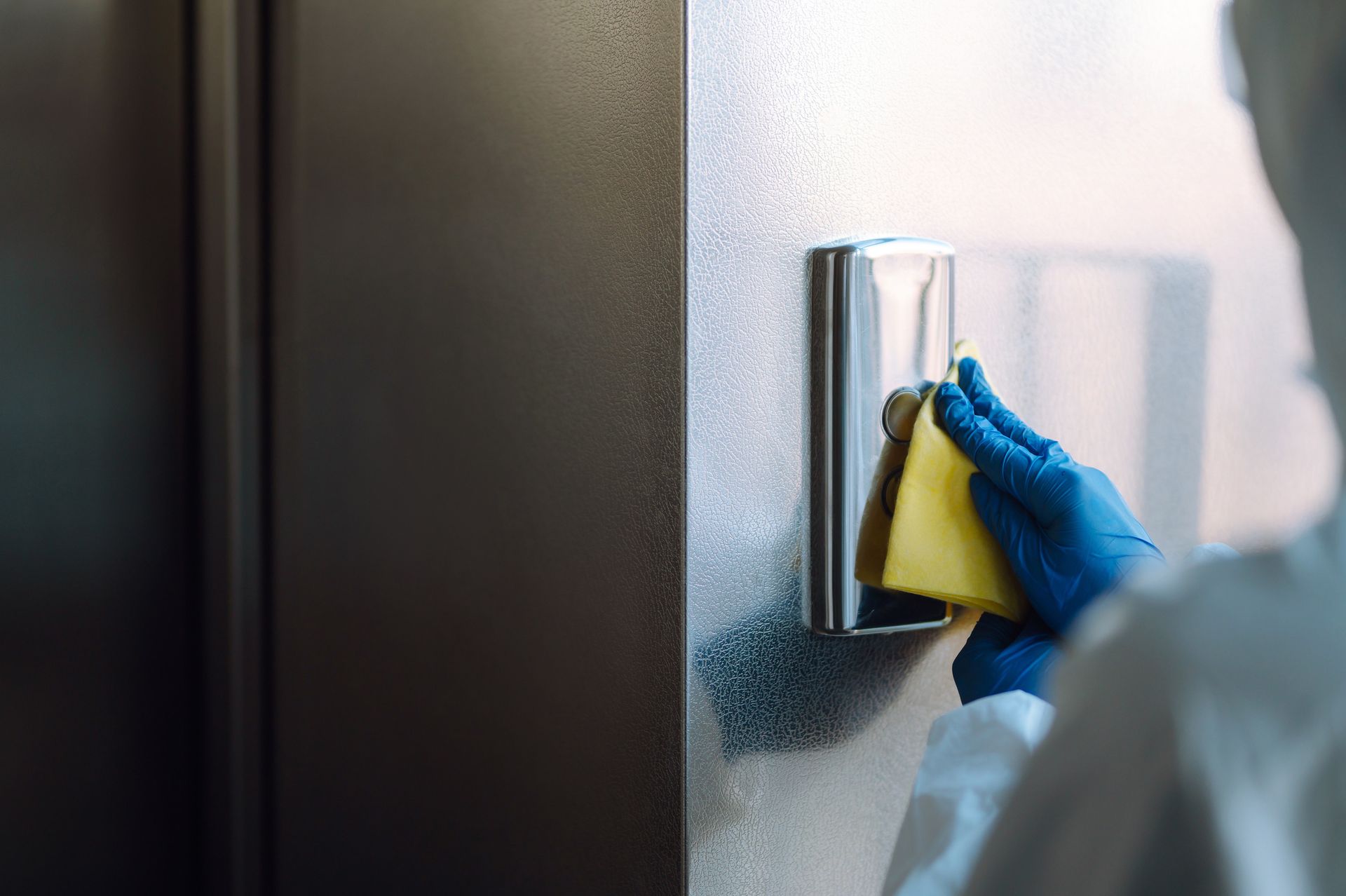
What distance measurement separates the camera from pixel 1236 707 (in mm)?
189

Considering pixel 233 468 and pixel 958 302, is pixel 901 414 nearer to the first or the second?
pixel 958 302

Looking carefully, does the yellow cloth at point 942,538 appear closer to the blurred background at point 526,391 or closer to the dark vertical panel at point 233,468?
the blurred background at point 526,391

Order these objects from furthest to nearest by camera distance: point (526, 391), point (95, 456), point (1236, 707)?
point (95, 456)
point (526, 391)
point (1236, 707)

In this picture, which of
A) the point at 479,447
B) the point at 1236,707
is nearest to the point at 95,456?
the point at 479,447

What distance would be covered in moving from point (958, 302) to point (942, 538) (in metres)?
0.13

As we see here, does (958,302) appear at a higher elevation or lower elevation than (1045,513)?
higher

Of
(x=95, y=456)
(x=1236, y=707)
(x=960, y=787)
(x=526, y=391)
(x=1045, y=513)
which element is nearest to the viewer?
(x=1236, y=707)

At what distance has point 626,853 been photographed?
Result: 52 centimetres

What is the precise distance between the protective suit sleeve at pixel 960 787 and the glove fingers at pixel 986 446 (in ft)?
0.44

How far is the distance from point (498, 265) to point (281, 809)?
1.84 ft

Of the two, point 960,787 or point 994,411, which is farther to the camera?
point 994,411

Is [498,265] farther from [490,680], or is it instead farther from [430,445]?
[490,680]

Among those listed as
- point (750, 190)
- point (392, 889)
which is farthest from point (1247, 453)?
point (392, 889)

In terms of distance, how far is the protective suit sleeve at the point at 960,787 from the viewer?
0.32 m
